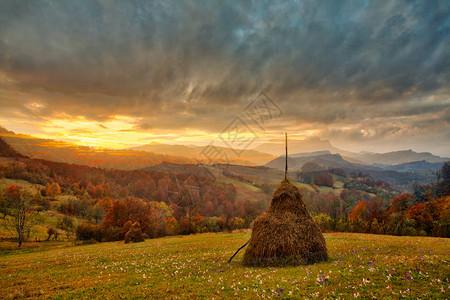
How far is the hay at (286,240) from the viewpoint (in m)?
12.0

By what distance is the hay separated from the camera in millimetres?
12047

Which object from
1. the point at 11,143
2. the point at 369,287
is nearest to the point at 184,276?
the point at 369,287

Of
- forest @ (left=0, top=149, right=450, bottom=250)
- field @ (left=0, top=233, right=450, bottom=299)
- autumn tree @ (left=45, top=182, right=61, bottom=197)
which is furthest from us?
autumn tree @ (left=45, top=182, right=61, bottom=197)

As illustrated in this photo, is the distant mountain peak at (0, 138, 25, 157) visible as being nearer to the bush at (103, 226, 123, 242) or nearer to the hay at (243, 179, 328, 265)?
the bush at (103, 226, 123, 242)

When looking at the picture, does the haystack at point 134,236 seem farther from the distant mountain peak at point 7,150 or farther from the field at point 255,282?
the distant mountain peak at point 7,150

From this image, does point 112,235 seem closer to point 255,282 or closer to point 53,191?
point 255,282

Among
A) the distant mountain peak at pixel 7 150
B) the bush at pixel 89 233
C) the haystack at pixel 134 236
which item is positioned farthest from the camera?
the distant mountain peak at pixel 7 150

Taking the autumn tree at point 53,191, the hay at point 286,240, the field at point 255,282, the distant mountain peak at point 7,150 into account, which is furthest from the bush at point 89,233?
the distant mountain peak at point 7,150

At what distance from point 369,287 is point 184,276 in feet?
27.9

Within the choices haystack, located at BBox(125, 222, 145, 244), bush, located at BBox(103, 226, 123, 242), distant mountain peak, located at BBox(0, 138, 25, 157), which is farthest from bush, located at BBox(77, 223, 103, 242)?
distant mountain peak, located at BBox(0, 138, 25, 157)

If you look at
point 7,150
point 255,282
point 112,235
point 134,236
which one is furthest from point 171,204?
point 7,150

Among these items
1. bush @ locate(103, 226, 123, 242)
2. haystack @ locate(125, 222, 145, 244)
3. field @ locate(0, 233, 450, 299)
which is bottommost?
bush @ locate(103, 226, 123, 242)

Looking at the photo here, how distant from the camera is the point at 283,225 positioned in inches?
502

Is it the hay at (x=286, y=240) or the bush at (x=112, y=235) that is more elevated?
the hay at (x=286, y=240)
